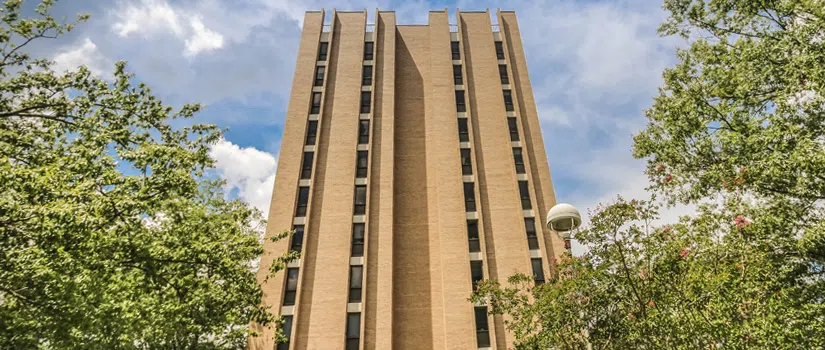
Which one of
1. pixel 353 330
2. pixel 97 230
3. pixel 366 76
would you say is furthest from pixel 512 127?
pixel 97 230

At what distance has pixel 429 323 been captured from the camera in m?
22.2

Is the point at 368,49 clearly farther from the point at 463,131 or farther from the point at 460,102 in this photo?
the point at 463,131

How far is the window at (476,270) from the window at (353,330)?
6.24 meters

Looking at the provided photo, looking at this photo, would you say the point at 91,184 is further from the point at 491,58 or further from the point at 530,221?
the point at 491,58

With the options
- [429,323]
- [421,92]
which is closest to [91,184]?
[429,323]

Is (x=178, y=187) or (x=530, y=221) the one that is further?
(x=530, y=221)

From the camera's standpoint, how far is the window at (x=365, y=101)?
2919 cm

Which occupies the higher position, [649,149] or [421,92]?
[421,92]

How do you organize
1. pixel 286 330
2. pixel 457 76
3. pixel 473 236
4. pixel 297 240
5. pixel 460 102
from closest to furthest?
1. pixel 286 330
2. pixel 297 240
3. pixel 473 236
4. pixel 460 102
5. pixel 457 76

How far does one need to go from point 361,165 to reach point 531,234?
35.5ft

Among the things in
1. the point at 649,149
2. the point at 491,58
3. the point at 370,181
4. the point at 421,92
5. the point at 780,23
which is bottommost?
the point at 649,149

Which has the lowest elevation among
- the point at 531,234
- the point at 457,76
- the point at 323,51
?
the point at 531,234

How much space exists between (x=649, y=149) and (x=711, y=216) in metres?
5.27

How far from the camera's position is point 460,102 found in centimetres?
2952
